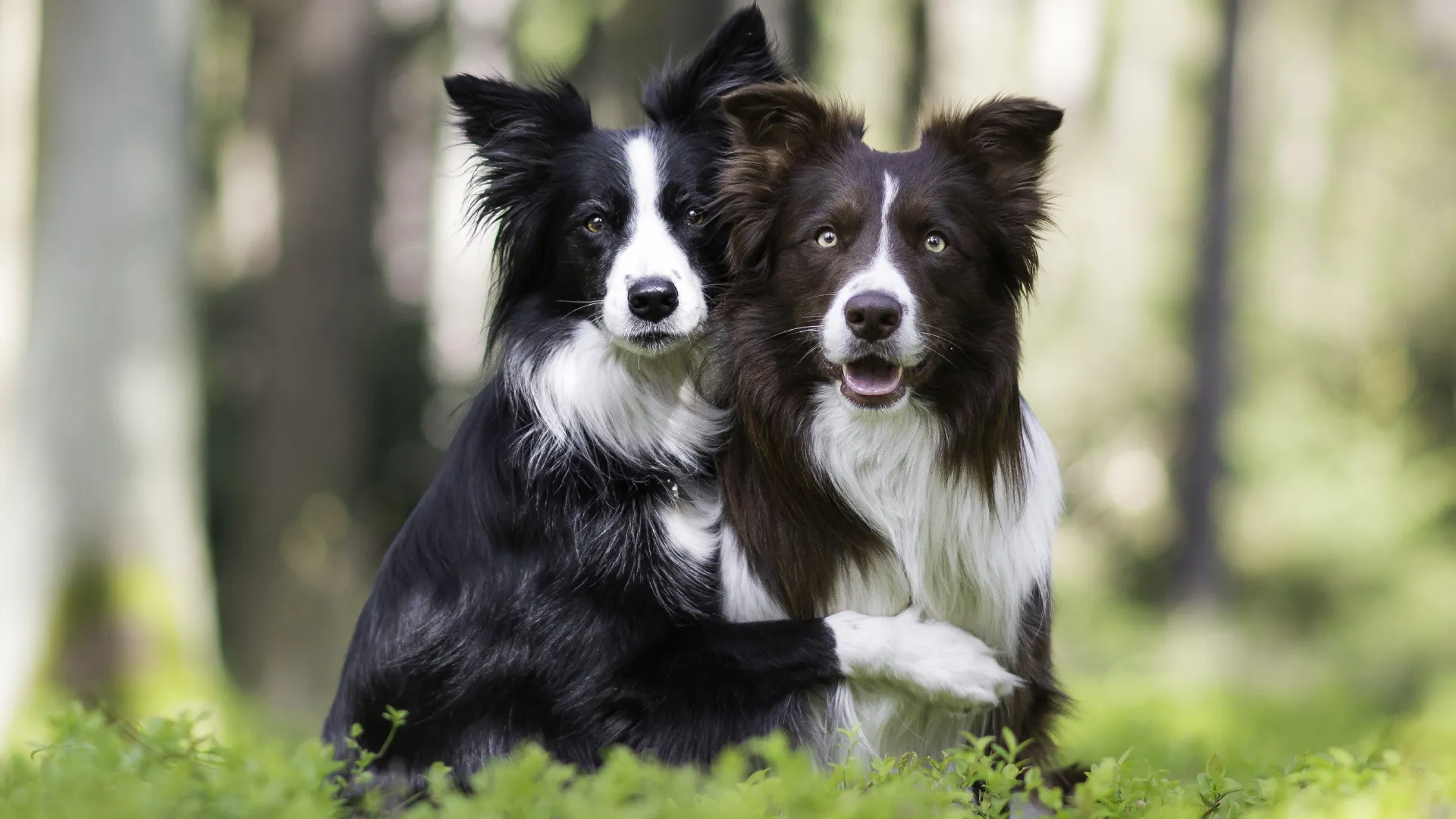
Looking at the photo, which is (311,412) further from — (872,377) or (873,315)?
(873,315)

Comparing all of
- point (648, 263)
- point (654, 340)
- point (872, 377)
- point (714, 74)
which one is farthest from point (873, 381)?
point (714, 74)

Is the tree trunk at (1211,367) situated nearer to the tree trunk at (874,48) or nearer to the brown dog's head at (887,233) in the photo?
the tree trunk at (874,48)

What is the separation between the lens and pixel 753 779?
3.43 m

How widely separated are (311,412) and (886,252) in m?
10.1

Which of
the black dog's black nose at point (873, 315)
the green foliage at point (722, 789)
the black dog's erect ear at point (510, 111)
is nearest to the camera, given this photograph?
the green foliage at point (722, 789)

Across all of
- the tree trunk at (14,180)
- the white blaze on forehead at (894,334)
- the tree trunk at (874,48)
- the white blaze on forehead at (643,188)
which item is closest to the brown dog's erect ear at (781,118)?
the white blaze on forehead at (643,188)

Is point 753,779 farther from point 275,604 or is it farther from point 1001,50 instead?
point 1001,50

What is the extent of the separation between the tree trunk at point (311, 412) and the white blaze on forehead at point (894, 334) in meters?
9.52

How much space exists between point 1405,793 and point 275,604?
11758 mm

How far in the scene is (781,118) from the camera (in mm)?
4520

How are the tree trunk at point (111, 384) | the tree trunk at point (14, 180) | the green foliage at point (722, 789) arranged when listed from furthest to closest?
the tree trunk at point (14, 180), the tree trunk at point (111, 384), the green foliage at point (722, 789)

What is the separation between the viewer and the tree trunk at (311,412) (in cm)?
1321

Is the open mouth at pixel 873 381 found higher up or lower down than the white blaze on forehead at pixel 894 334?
lower down

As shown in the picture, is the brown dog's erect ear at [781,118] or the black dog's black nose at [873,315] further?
the brown dog's erect ear at [781,118]
